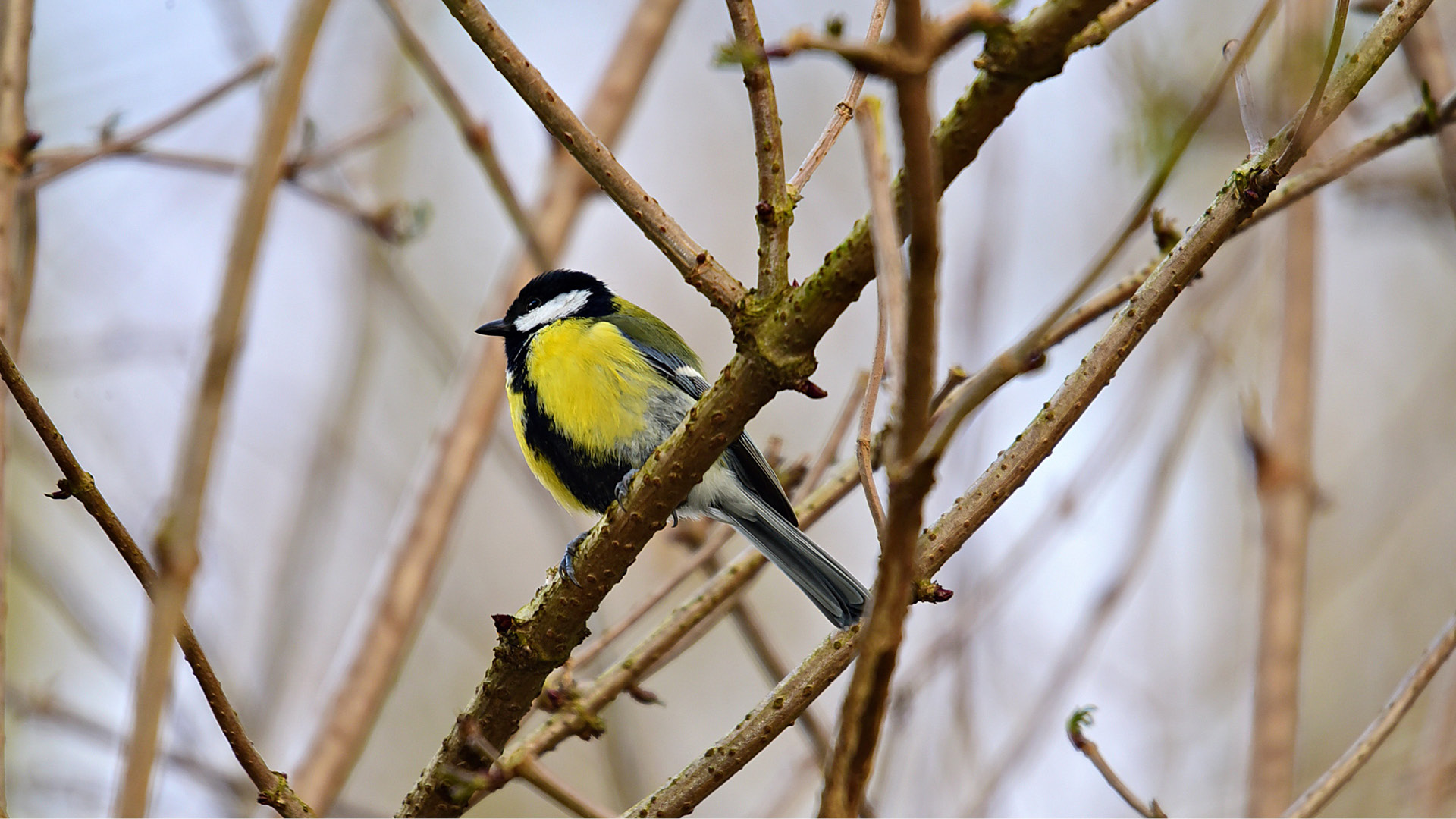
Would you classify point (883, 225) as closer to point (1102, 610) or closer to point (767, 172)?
point (767, 172)

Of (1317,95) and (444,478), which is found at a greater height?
(444,478)

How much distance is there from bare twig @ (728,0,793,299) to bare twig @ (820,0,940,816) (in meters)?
0.48

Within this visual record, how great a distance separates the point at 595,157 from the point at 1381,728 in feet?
4.75

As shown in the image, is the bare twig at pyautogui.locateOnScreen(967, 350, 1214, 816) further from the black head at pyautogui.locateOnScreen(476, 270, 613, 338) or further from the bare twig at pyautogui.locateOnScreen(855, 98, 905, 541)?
the black head at pyautogui.locateOnScreen(476, 270, 613, 338)

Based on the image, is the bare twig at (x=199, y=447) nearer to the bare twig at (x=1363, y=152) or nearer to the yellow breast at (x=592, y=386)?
the bare twig at (x=1363, y=152)

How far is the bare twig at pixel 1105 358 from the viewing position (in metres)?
1.46

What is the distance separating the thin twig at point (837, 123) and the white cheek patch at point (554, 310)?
1716 millimetres

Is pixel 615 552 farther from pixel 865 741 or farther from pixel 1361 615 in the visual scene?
pixel 1361 615

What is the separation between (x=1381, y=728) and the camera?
1.64 metres

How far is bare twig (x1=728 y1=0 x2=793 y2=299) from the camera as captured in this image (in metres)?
1.49

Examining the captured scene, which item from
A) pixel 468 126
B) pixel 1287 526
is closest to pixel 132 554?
pixel 468 126

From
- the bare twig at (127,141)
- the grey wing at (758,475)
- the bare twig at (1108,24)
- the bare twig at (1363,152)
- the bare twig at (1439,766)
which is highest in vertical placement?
the bare twig at (127,141)

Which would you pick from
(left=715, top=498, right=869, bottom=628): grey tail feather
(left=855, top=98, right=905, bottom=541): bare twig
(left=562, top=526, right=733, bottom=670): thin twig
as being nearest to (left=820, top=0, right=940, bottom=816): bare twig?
(left=855, top=98, right=905, bottom=541): bare twig

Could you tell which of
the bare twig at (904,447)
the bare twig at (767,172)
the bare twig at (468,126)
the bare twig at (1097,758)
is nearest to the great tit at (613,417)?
the bare twig at (468,126)
